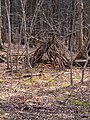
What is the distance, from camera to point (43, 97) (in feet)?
22.7

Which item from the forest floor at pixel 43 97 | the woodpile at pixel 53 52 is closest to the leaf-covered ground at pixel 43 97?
the forest floor at pixel 43 97

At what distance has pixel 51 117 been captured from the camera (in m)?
5.28

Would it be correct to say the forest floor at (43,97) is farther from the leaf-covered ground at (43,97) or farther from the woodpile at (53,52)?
the woodpile at (53,52)

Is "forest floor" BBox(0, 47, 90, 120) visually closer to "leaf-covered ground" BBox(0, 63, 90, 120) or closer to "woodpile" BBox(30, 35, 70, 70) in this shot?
"leaf-covered ground" BBox(0, 63, 90, 120)

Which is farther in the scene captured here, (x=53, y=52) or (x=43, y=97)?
(x=53, y=52)

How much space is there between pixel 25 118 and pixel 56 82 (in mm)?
3994

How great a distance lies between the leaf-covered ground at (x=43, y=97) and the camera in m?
5.44

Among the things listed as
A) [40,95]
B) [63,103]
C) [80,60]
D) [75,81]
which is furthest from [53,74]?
[63,103]

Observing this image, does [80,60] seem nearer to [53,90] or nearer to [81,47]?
[81,47]

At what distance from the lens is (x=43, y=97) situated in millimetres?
6906

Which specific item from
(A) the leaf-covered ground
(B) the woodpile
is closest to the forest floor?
(A) the leaf-covered ground

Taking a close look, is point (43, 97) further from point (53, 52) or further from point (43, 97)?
point (53, 52)

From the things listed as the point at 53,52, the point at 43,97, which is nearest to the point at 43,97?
the point at 43,97

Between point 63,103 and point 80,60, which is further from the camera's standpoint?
point 80,60
